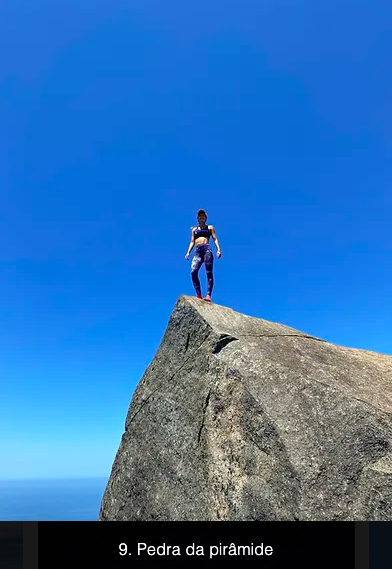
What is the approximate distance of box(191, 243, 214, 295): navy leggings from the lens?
14203mm

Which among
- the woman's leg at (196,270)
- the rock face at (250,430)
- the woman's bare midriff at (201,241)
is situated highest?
the woman's bare midriff at (201,241)

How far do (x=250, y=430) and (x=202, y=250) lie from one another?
7014 millimetres

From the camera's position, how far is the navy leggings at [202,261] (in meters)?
14.2

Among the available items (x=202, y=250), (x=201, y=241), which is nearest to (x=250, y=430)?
(x=202, y=250)

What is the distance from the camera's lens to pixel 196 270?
14367mm

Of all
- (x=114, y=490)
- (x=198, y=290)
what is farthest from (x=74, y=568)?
(x=198, y=290)

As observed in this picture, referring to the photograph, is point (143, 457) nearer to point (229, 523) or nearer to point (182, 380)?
point (182, 380)

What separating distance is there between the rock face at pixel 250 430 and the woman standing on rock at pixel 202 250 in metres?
1.17

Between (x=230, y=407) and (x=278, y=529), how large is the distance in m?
2.99
